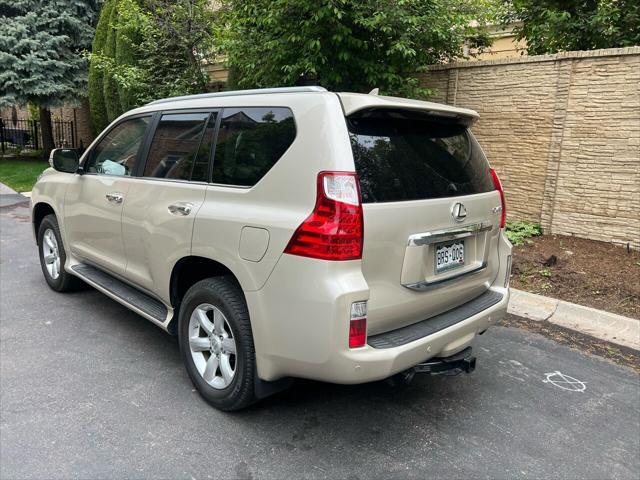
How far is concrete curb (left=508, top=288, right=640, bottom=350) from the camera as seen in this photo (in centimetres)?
437

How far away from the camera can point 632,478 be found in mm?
2633

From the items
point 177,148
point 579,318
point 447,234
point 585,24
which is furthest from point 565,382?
point 585,24

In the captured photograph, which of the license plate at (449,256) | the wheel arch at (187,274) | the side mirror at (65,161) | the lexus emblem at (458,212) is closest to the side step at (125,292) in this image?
the wheel arch at (187,274)

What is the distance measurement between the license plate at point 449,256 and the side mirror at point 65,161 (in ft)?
10.5

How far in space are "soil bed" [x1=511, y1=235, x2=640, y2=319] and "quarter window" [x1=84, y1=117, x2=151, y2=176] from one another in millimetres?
4025

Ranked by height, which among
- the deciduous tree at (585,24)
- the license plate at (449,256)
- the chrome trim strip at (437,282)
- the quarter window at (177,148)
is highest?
the deciduous tree at (585,24)

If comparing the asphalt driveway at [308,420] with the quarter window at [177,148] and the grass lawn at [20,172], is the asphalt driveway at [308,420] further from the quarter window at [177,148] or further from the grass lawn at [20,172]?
the grass lawn at [20,172]

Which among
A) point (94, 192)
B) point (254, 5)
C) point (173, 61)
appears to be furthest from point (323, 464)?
point (173, 61)

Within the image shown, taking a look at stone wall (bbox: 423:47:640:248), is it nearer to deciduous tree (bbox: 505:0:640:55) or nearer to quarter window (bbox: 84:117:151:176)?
deciduous tree (bbox: 505:0:640:55)

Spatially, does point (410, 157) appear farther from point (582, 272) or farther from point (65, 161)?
point (582, 272)

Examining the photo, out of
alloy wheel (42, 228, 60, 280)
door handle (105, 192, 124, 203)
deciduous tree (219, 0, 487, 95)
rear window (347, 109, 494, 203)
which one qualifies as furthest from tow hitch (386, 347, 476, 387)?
deciduous tree (219, 0, 487, 95)

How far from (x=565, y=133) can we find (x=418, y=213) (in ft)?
16.7

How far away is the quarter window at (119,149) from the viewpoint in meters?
3.86

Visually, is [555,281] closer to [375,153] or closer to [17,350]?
[375,153]
